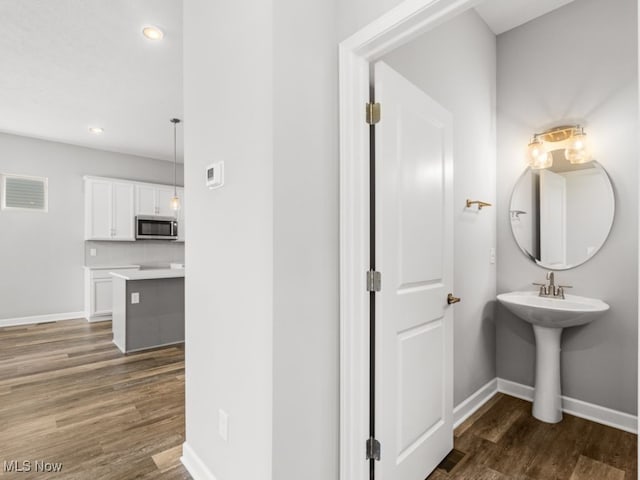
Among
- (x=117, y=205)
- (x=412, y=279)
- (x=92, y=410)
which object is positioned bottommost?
(x=92, y=410)

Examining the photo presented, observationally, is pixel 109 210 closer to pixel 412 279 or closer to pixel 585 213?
pixel 412 279

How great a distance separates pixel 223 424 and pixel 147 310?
2814 millimetres

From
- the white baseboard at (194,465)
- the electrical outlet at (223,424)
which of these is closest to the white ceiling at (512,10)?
the electrical outlet at (223,424)

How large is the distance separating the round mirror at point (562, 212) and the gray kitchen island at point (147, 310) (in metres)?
3.57

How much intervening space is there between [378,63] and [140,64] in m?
2.60

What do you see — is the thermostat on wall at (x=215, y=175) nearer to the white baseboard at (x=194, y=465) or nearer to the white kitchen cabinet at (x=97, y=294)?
the white baseboard at (x=194, y=465)

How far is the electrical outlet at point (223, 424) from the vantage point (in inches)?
59.3

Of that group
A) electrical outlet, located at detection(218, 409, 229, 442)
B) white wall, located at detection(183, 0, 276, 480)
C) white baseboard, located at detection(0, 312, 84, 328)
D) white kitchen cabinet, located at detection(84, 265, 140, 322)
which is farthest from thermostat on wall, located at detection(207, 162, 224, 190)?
white baseboard, located at detection(0, 312, 84, 328)

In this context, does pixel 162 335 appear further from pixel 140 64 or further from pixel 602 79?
pixel 602 79

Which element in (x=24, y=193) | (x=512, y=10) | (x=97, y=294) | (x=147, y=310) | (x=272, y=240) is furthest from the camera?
(x=97, y=294)

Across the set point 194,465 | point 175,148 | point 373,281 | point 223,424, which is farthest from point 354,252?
point 175,148

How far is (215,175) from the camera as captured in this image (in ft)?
5.08

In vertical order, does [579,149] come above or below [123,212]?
above

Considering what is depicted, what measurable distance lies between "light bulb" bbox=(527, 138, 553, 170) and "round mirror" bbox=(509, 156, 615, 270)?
0.04 meters
